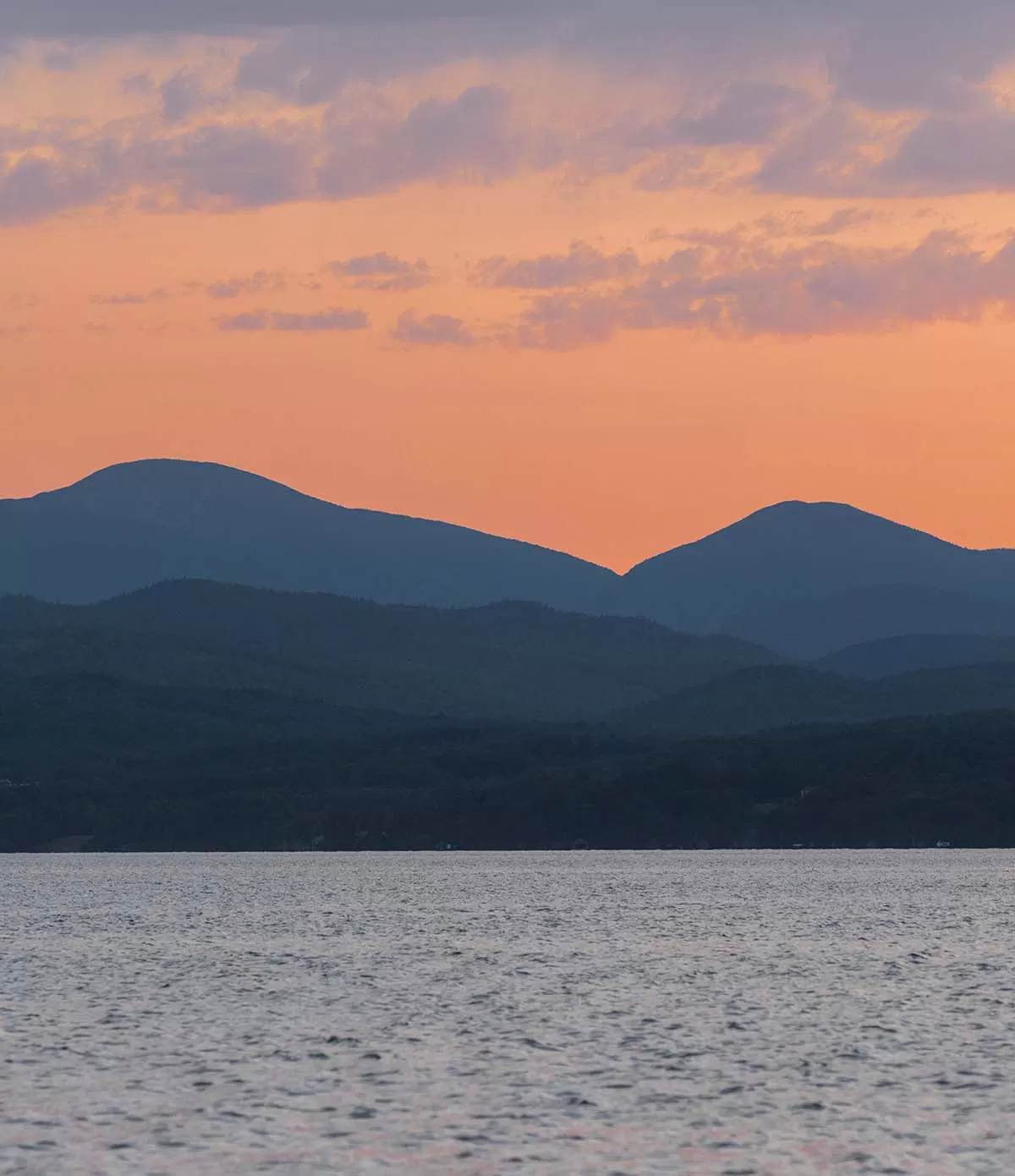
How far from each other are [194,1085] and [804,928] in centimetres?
8819

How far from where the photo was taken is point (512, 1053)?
2788 inches

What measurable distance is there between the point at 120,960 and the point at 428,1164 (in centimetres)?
7265

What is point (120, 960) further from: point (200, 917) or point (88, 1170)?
point (88, 1170)

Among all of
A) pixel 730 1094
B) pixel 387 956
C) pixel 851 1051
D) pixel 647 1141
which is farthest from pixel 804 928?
pixel 647 1141

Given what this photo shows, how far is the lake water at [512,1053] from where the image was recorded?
1998 inches

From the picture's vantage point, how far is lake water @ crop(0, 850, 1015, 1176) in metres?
50.8

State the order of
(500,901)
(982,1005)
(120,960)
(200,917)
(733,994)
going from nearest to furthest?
(982,1005)
(733,994)
(120,960)
(200,917)
(500,901)

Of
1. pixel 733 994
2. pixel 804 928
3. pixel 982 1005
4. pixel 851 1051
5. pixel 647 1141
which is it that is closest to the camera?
pixel 647 1141

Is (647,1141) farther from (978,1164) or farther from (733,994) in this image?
(733,994)

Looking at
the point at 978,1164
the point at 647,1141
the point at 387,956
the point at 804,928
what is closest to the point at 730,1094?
the point at 647,1141

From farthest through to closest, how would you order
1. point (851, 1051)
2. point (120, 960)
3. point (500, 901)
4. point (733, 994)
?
point (500, 901)
point (120, 960)
point (733, 994)
point (851, 1051)

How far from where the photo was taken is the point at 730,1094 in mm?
60594

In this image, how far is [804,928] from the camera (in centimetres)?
14488

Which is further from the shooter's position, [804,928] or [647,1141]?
[804,928]
